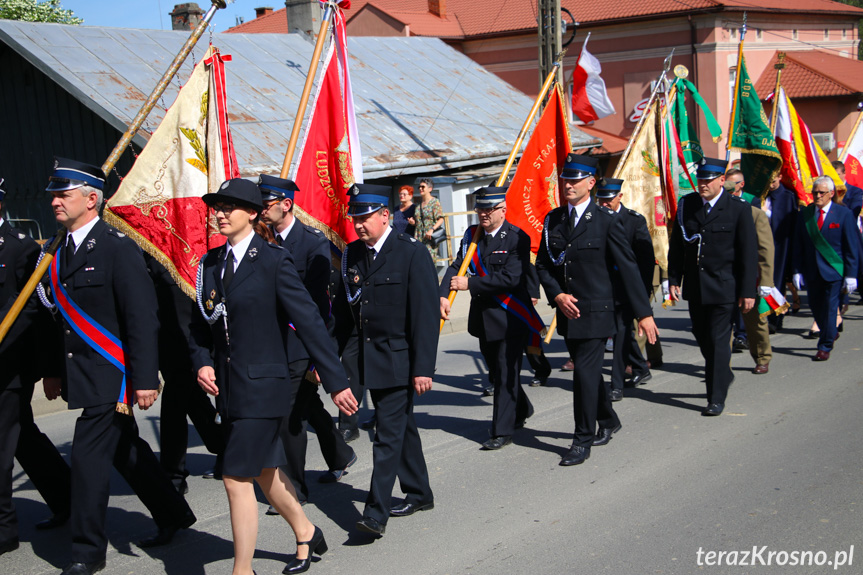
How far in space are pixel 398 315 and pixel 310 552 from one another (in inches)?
54.1

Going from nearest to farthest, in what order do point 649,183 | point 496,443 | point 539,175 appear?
point 496,443
point 539,175
point 649,183

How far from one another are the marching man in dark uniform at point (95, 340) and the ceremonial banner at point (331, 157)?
223 cm

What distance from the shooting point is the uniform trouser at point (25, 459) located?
4879mm

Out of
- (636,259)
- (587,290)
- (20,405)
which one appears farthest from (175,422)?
(636,259)

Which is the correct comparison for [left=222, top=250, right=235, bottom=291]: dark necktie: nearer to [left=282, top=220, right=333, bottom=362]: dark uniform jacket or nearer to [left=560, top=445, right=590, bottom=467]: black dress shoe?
[left=282, top=220, right=333, bottom=362]: dark uniform jacket

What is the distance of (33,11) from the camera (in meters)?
28.7

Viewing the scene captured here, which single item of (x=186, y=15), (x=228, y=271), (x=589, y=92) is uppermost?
(x=186, y=15)

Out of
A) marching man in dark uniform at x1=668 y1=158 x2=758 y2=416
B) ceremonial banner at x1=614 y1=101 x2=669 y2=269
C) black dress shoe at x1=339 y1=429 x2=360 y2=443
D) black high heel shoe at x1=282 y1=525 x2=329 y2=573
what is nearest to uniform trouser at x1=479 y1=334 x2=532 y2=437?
black dress shoe at x1=339 y1=429 x2=360 y2=443

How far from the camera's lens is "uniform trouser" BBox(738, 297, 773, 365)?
861 centimetres

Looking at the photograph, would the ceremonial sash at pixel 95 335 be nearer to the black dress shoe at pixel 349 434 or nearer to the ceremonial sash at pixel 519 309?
the black dress shoe at pixel 349 434

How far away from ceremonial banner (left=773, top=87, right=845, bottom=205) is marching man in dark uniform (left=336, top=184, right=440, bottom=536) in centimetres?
814

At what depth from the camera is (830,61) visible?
1448 inches

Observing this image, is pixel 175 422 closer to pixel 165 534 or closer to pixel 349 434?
pixel 165 534

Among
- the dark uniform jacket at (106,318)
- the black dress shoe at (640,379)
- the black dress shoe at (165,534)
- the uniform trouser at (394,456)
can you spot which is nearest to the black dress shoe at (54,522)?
the black dress shoe at (165,534)
